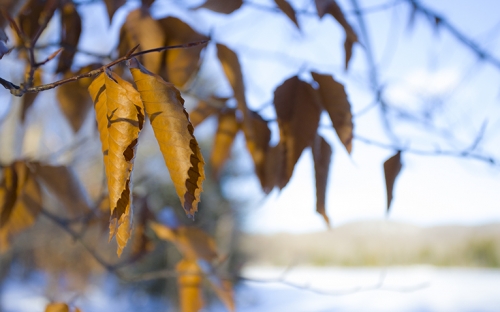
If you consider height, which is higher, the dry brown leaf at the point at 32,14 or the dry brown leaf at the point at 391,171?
the dry brown leaf at the point at 32,14

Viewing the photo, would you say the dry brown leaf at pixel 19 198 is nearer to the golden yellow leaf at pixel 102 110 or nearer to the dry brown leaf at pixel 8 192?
the dry brown leaf at pixel 8 192

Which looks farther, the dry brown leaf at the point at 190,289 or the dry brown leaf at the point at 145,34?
the dry brown leaf at the point at 190,289

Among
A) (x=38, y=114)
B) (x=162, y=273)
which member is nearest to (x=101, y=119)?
(x=162, y=273)

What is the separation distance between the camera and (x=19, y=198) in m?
0.60

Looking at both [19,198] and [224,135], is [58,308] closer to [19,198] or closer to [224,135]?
[19,198]

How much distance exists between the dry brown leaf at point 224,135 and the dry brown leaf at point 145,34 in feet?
0.58

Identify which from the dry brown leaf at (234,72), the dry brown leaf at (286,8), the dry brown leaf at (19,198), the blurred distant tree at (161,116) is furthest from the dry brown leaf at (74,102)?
the dry brown leaf at (286,8)

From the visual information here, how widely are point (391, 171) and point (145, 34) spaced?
31cm

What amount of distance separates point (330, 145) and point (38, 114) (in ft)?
15.8

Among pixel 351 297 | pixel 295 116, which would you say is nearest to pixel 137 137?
pixel 295 116

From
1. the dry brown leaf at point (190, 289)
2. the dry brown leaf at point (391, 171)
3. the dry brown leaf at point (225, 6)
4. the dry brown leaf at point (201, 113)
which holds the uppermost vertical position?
the dry brown leaf at point (225, 6)

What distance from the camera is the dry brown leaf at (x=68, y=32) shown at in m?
0.60

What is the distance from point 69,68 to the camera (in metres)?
0.62

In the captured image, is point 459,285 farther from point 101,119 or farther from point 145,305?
point 101,119
